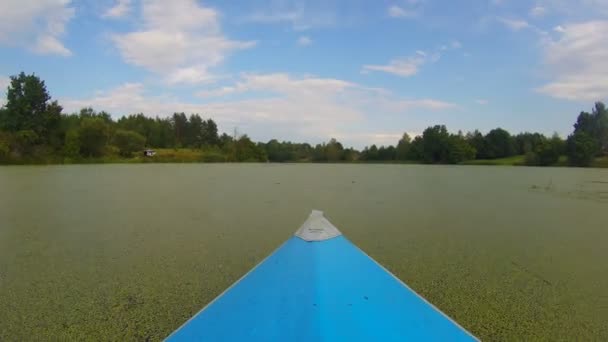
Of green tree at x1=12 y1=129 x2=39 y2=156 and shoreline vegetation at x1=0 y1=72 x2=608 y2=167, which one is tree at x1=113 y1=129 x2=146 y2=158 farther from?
green tree at x1=12 y1=129 x2=39 y2=156

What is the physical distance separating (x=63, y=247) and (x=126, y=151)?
105ft

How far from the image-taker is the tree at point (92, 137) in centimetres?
2531

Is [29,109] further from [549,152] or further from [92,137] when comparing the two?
[549,152]

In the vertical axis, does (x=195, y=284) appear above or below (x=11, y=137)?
below

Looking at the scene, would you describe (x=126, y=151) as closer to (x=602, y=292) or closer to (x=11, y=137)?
(x=11, y=137)

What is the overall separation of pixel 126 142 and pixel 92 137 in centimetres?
582

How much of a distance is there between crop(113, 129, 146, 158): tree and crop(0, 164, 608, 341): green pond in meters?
28.4

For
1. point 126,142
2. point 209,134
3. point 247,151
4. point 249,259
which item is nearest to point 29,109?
point 126,142

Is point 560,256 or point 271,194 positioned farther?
point 271,194

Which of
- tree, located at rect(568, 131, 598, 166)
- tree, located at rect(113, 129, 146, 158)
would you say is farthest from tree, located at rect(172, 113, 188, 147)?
tree, located at rect(568, 131, 598, 166)

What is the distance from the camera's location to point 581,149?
2655cm

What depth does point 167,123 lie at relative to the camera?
4803 centimetres

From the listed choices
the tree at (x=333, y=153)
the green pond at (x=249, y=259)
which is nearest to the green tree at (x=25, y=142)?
the green pond at (x=249, y=259)

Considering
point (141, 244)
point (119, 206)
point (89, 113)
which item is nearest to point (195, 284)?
point (141, 244)
